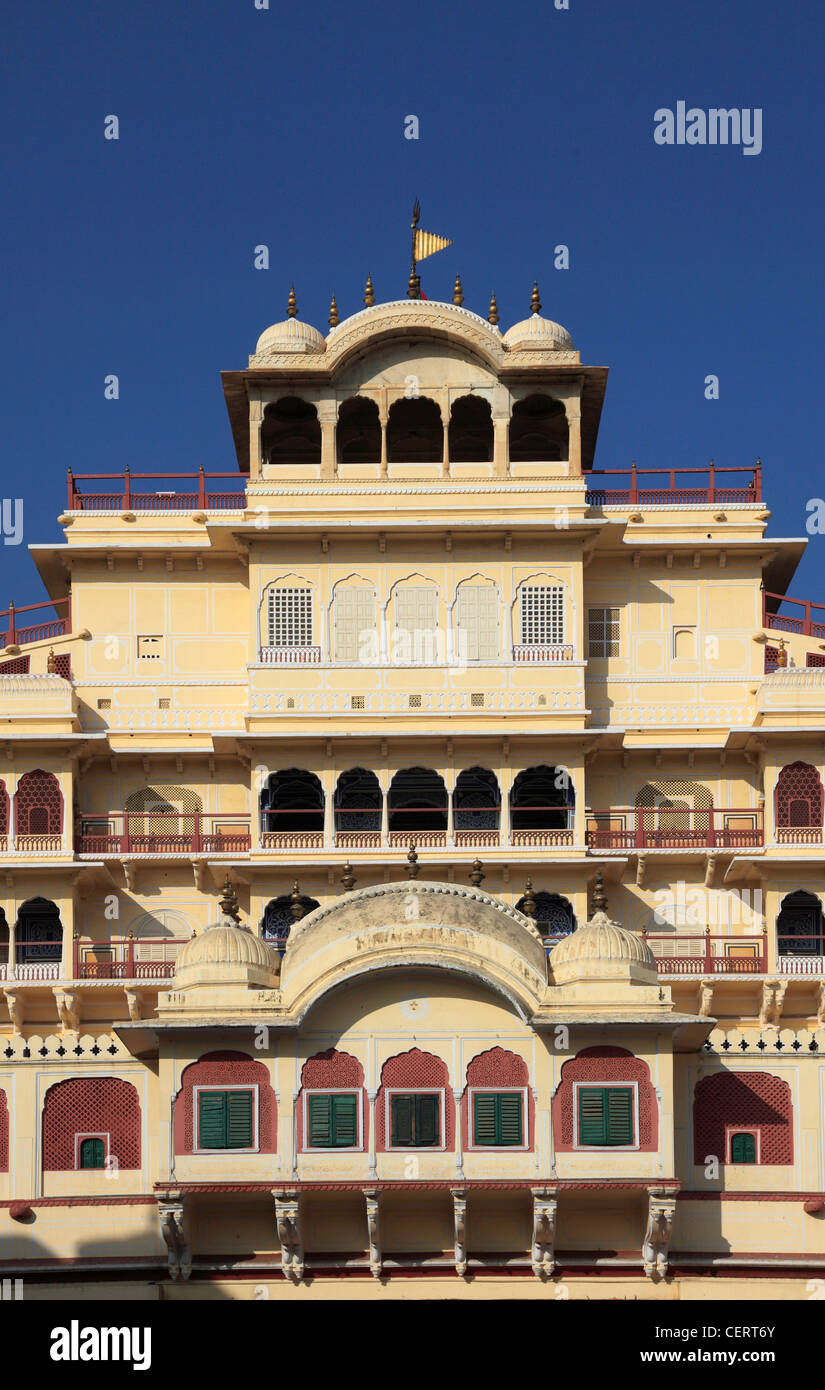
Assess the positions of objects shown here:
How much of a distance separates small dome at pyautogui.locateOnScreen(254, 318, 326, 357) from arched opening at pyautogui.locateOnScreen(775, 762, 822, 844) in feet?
41.1

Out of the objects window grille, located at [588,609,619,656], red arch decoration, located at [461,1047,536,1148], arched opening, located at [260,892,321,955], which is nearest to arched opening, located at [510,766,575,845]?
window grille, located at [588,609,619,656]

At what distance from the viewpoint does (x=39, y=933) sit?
49188 millimetres

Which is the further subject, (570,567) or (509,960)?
(570,567)

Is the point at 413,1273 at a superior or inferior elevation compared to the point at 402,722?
inferior

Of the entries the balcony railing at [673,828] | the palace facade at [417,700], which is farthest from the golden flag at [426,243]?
the balcony railing at [673,828]

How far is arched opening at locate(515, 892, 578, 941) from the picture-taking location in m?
49.0

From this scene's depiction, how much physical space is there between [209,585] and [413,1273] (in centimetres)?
1648

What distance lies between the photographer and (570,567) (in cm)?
4997

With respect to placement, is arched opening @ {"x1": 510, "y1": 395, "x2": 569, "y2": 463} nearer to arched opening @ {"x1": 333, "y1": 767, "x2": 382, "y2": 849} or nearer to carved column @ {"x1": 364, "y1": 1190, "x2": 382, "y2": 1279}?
arched opening @ {"x1": 333, "y1": 767, "x2": 382, "y2": 849}

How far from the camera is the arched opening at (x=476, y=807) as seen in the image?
4888 centimetres
